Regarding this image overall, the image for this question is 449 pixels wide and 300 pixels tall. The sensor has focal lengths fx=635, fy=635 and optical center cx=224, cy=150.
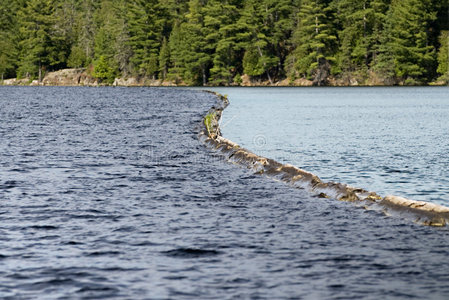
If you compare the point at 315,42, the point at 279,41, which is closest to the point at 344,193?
the point at 315,42

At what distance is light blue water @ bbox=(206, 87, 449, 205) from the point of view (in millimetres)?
24453

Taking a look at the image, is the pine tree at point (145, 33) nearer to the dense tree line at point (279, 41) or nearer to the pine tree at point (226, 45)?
the dense tree line at point (279, 41)

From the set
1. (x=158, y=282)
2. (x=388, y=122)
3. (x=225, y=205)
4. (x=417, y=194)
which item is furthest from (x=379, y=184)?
(x=388, y=122)

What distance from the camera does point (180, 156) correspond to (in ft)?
105

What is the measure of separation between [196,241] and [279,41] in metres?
158

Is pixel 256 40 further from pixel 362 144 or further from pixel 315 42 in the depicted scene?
pixel 362 144

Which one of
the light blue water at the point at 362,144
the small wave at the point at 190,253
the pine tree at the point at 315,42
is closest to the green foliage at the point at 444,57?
the pine tree at the point at 315,42

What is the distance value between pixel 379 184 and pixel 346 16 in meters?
133

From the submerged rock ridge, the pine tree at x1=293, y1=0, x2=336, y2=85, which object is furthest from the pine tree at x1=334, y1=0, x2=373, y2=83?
the submerged rock ridge

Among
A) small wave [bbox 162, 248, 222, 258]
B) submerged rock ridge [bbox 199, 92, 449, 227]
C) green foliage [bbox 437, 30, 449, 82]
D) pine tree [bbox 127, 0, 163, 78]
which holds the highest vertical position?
pine tree [bbox 127, 0, 163, 78]

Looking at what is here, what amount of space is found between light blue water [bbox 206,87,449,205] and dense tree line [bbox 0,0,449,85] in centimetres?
8123

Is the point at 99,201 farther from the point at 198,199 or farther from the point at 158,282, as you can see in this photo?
the point at 158,282

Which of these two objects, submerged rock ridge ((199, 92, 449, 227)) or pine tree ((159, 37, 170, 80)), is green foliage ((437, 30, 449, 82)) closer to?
pine tree ((159, 37, 170, 80))

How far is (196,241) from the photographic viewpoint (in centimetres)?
1555
